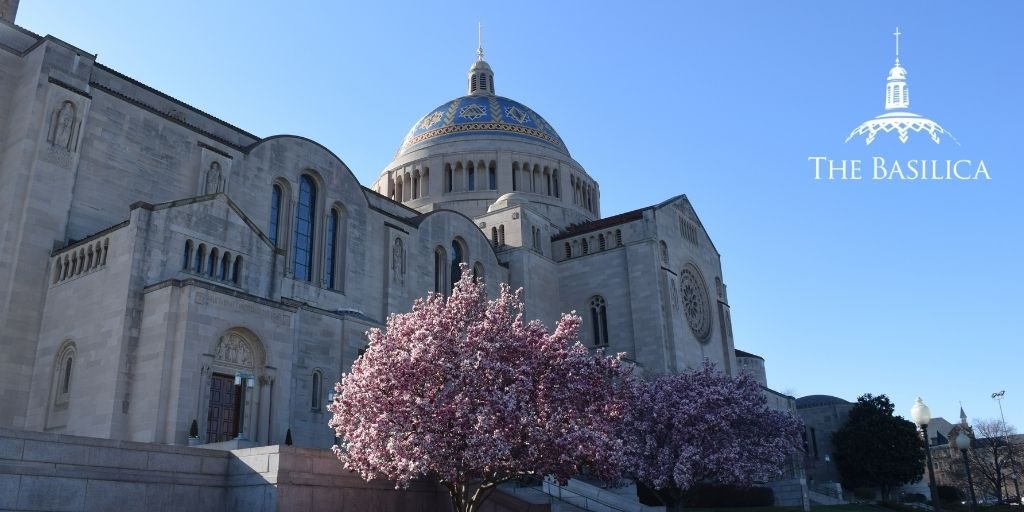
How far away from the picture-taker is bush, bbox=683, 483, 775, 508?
4391 cm

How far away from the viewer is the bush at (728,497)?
144 feet

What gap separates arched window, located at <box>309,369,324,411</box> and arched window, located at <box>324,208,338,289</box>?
8.03 m

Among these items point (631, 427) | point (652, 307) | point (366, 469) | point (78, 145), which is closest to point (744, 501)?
point (652, 307)

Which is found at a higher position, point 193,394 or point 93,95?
point 93,95

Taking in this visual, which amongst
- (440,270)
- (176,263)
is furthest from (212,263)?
(440,270)

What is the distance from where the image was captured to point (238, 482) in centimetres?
2094

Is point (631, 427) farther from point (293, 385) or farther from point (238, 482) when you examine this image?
point (238, 482)

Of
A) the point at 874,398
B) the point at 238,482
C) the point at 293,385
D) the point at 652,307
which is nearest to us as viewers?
the point at 238,482

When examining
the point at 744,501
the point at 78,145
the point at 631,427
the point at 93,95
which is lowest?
the point at 744,501

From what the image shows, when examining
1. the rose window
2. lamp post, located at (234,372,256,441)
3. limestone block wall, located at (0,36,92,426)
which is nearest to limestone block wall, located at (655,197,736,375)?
the rose window

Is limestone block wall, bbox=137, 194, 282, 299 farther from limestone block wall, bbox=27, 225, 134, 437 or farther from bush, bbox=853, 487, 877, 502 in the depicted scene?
bush, bbox=853, 487, 877, 502

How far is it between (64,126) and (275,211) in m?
9.70

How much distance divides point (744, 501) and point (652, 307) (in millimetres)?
12055

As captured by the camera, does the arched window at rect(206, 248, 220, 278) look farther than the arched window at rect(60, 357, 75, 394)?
Yes
